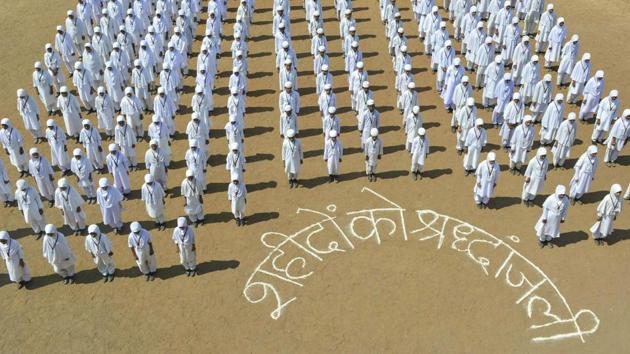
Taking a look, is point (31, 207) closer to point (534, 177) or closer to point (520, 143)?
point (534, 177)

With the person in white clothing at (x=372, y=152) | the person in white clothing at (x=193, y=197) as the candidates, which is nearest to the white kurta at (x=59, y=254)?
the person in white clothing at (x=193, y=197)

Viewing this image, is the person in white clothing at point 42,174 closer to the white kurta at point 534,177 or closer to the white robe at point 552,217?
the white kurta at point 534,177

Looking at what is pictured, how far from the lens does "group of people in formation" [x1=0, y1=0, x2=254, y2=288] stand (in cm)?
1669

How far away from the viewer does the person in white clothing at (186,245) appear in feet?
52.7

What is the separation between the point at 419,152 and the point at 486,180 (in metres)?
2.12

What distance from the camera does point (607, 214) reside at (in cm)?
1672

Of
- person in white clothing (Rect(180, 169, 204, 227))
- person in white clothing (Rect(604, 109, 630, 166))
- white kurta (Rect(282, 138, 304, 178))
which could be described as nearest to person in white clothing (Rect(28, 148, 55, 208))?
person in white clothing (Rect(180, 169, 204, 227))

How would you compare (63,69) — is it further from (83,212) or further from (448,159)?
(448,159)

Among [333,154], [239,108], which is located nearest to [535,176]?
[333,154]

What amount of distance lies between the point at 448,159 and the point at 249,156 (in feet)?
19.7

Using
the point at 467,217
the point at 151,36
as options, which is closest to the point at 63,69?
the point at 151,36

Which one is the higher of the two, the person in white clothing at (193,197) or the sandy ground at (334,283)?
the person in white clothing at (193,197)

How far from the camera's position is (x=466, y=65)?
81.5 feet

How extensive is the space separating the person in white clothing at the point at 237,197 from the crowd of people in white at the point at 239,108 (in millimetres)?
37
